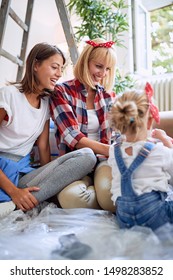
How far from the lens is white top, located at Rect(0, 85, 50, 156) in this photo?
120cm

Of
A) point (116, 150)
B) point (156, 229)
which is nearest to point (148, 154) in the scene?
point (116, 150)

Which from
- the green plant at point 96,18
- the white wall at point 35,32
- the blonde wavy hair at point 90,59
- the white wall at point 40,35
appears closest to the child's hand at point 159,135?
the blonde wavy hair at point 90,59

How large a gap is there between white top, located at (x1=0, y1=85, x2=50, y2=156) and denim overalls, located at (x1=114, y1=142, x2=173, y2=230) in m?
0.50

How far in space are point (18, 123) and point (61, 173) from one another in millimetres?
283

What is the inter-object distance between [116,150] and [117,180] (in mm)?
95

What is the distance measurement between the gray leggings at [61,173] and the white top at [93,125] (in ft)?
0.69

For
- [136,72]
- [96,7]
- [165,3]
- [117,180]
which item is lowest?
[117,180]

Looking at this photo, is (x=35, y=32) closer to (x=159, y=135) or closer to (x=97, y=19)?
(x=97, y=19)

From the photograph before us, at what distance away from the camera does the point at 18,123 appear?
4.00ft

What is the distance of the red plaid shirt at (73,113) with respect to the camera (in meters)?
1.26

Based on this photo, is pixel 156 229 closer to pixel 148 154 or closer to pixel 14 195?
pixel 148 154

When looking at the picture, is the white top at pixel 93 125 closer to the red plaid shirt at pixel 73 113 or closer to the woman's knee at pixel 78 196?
the red plaid shirt at pixel 73 113

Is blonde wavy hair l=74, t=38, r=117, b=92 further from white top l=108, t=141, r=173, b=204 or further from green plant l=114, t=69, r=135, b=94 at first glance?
green plant l=114, t=69, r=135, b=94

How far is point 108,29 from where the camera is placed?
2.40 m
